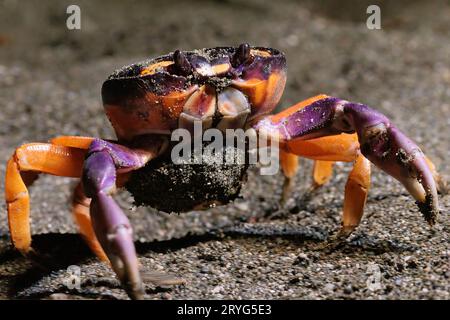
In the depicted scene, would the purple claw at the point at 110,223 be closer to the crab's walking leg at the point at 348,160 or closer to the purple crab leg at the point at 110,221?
the purple crab leg at the point at 110,221

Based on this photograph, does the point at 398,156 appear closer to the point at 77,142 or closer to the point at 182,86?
the point at 182,86

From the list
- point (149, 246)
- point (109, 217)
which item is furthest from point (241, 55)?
point (149, 246)

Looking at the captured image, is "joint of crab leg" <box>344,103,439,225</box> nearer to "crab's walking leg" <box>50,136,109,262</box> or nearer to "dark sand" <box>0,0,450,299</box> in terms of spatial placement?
"dark sand" <box>0,0,450,299</box>

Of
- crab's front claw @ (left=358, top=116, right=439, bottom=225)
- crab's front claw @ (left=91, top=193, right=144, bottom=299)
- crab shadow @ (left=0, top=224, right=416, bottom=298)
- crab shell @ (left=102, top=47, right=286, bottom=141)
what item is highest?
crab shell @ (left=102, top=47, right=286, bottom=141)

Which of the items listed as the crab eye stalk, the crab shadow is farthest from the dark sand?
the crab eye stalk

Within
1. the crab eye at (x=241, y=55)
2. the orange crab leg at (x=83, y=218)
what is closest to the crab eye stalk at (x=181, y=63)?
the crab eye at (x=241, y=55)

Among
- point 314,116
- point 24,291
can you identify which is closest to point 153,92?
point 314,116

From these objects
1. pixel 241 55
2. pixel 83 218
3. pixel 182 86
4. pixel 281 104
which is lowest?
pixel 83 218
